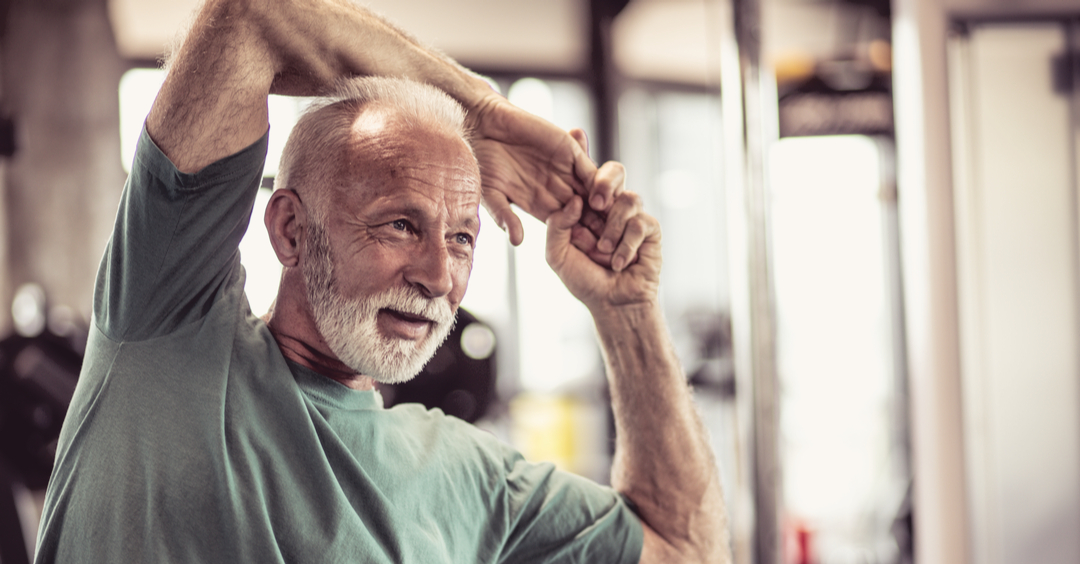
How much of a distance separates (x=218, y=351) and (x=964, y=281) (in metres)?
1.49

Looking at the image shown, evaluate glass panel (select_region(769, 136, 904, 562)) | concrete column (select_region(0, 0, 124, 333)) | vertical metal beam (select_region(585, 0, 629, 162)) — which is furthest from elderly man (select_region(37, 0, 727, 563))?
vertical metal beam (select_region(585, 0, 629, 162))

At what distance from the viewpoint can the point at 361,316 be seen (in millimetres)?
1071

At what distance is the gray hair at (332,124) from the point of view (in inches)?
43.1

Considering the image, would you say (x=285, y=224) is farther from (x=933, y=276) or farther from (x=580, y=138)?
(x=933, y=276)

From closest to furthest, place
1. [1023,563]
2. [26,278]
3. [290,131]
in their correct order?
[290,131] → [1023,563] → [26,278]

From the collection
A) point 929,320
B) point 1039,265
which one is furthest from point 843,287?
point 929,320

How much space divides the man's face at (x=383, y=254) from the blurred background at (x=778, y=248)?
22 centimetres

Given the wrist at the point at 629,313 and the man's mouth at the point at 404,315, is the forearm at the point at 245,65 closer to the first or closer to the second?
the man's mouth at the point at 404,315

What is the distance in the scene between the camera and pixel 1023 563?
6.05ft

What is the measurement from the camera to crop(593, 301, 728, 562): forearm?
4.58 feet

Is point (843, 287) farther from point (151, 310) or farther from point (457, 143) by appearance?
point (151, 310)

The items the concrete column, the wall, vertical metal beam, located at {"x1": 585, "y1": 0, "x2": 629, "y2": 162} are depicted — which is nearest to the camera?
the wall

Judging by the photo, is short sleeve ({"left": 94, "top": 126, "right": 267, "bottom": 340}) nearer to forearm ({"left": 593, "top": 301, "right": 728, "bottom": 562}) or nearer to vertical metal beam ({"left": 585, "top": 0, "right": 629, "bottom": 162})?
forearm ({"left": 593, "top": 301, "right": 728, "bottom": 562})

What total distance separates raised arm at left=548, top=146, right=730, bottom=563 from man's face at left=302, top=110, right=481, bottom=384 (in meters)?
0.32
